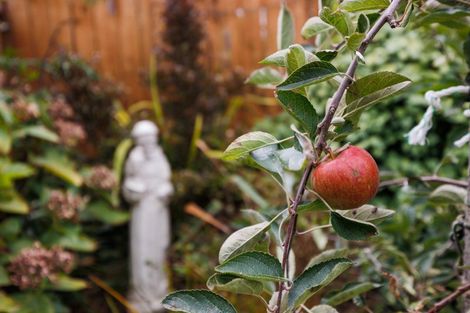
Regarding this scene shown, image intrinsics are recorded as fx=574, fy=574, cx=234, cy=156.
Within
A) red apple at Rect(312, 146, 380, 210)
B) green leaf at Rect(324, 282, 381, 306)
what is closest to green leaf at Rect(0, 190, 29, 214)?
green leaf at Rect(324, 282, 381, 306)

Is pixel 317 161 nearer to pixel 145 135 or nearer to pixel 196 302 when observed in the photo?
pixel 196 302

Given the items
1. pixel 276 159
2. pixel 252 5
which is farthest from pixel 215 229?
pixel 276 159

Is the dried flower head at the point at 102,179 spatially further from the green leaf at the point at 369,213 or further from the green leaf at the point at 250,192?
the green leaf at the point at 369,213

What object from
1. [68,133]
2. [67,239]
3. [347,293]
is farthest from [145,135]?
[347,293]

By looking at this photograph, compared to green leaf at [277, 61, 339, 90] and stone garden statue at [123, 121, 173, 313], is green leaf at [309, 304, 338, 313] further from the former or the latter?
stone garden statue at [123, 121, 173, 313]

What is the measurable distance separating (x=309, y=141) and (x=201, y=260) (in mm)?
2466

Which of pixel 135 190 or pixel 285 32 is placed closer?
pixel 285 32

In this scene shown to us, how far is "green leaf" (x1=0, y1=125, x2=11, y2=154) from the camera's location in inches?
104

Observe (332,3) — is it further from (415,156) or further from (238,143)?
(415,156)

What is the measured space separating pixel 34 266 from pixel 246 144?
6.50ft

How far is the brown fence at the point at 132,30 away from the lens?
4.78m

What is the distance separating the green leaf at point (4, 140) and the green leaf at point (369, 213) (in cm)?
228

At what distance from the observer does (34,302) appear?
8.21 feet

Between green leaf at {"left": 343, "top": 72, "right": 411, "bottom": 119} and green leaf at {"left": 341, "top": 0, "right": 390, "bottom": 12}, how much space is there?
9 centimetres
